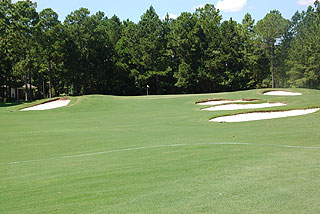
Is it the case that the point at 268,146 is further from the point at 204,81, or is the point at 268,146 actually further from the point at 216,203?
the point at 204,81

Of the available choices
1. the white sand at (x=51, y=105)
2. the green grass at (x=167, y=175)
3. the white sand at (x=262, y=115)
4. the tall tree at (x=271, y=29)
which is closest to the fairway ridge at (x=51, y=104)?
the white sand at (x=51, y=105)

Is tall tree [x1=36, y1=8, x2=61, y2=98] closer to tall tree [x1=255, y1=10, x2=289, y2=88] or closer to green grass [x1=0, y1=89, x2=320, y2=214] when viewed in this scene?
tall tree [x1=255, y1=10, x2=289, y2=88]

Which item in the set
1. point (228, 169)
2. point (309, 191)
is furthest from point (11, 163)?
point (309, 191)

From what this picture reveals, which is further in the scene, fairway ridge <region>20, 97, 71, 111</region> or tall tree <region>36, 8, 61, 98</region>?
tall tree <region>36, 8, 61, 98</region>

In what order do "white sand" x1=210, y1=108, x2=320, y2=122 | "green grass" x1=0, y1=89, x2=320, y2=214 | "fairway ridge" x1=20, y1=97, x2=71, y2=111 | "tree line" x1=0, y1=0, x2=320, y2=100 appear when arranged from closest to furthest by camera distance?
"green grass" x1=0, y1=89, x2=320, y2=214 → "white sand" x1=210, y1=108, x2=320, y2=122 → "fairway ridge" x1=20, y1=97, x2=71, y2=111 → "tree line" x1=0, y1=0, x2=320, y2=100

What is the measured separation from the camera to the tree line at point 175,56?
5792 cm

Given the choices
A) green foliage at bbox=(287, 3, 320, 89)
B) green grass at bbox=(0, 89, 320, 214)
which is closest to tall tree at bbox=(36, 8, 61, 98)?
green grass at bbox=(0, 89, 320, 214)

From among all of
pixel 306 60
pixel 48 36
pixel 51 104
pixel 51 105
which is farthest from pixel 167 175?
pixel 306 60

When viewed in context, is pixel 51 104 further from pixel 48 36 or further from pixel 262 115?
pixel 262 115

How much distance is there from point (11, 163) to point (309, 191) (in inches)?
283

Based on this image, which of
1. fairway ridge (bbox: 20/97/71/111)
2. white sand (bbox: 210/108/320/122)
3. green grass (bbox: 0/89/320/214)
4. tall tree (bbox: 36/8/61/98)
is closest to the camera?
green grass (bbox: 0/89/320/214)

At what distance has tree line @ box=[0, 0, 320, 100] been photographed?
5792 cm

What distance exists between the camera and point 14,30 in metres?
45.9

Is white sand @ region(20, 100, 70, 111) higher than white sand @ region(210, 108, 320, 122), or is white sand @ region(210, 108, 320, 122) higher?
white sand @ region(20, 100, 70, 111)
